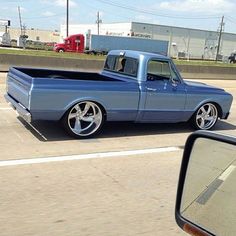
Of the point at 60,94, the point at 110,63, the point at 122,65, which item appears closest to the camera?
the point at 60,94

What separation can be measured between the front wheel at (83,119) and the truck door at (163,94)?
1.00 m

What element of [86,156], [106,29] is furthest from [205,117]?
[106,29]

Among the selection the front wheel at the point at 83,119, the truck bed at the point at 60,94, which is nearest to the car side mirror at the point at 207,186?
the truck bed at the point at 60,94

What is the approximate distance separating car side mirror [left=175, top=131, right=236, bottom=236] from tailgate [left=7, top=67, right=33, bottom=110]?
5.16 meters

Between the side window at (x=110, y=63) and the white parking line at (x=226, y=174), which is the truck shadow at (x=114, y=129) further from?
the white parking line at (x=226, y=174)

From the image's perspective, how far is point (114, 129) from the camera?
888 cm

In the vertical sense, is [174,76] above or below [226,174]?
below

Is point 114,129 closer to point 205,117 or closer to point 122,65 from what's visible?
point 122,65

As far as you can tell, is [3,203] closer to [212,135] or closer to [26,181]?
[26,181]

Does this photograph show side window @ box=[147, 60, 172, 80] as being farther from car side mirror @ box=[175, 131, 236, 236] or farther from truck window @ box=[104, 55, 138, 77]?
car side mirror @ box=[175, 131, 236, 236]

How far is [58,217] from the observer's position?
4297mm

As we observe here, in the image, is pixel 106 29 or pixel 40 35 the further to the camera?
pixel 40 35

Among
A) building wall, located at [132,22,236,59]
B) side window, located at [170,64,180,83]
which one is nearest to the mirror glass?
side window, located at [170,64,180,83]

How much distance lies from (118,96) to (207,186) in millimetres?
5646
